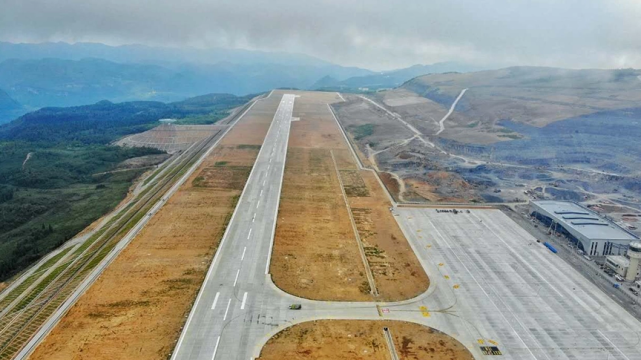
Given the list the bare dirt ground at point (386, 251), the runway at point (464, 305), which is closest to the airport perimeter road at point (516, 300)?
the runway at point (464, 305)

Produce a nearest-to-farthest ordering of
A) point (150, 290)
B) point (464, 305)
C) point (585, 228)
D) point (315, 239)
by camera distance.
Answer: point (464, 305), point (150, 290), point (315, 239), point (585, 228)

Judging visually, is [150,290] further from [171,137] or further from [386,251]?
[171,137]

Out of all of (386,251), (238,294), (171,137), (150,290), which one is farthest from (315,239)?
(171,137)

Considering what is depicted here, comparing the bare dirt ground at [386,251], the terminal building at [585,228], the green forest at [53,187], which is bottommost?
the green forest at [53,187]

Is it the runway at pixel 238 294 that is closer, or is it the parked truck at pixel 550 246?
the runway at pixel 238 294

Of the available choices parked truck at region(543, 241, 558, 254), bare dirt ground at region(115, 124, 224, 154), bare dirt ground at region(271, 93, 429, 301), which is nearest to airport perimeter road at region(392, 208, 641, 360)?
parked truck at region(543, 241, 558, 254)

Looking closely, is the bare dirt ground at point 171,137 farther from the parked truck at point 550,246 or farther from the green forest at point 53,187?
the parked truck at point 550,246
